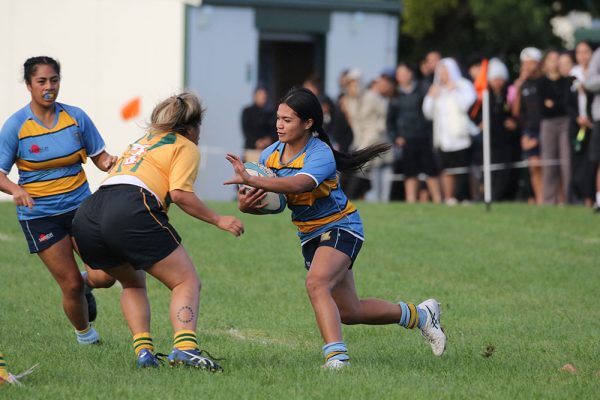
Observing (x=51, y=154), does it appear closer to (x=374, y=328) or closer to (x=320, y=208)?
(x=320, y=208)

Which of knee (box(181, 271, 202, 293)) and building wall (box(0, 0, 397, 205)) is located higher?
building wall (box(0, 0, 397, 205))

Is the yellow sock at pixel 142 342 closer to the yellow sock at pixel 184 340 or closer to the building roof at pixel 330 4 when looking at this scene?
the yellow sock at pixel 184 340

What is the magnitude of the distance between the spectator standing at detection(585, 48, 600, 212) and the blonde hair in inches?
382

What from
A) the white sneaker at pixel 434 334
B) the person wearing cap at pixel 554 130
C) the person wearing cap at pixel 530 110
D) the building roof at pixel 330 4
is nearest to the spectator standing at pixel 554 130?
the person wearing cap at pixel 554 130

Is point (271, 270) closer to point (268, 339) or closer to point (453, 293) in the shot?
point (453, 293)

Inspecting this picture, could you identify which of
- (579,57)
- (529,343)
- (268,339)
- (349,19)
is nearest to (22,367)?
(268,339)

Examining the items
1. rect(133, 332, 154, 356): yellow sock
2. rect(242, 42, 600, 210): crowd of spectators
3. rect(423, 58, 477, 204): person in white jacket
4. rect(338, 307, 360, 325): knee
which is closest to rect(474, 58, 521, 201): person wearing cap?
rect(242, 42, 600, 210): crowd of spectators

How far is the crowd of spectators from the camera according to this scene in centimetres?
1739

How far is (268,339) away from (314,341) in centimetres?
34

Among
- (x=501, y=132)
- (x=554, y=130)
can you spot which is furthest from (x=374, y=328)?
(x=501, y=132)

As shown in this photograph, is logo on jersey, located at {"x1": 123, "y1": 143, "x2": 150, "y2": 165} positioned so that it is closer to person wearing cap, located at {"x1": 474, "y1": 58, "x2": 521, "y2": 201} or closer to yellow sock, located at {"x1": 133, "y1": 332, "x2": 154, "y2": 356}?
yellow sock, located at {"x1": 133, "y1": 332, "x2": 154, "y2": 356}

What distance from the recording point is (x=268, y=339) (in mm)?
8828

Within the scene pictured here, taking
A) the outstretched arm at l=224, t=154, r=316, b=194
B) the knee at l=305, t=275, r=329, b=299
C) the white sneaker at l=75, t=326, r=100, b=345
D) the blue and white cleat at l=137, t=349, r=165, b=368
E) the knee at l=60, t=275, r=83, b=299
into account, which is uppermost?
the outstretched arm at l=224, t=154, r=316, b=194

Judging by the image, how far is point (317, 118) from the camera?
24.4ft
